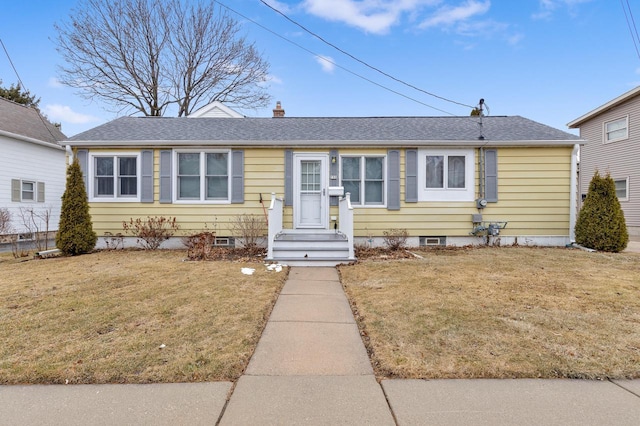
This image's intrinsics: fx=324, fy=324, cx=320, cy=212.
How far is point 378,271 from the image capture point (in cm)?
634

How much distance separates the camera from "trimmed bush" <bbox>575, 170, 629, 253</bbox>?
27.1ft

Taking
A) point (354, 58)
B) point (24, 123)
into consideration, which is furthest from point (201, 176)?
point (24, 123)

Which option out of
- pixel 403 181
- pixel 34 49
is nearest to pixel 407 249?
pixel 403 181

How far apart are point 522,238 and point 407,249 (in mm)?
3404

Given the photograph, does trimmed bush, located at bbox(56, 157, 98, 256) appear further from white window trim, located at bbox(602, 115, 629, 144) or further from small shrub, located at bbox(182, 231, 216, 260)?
white window trim, located at bbox(602, 115, 629, 144)

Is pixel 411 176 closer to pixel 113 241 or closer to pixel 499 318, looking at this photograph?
pixel 499 318

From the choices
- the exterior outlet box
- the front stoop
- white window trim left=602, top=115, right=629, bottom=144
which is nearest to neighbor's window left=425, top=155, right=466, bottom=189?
the exterior outlet box

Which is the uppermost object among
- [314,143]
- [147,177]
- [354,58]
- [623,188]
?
[354,58]

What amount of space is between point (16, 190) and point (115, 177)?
23.9 feet

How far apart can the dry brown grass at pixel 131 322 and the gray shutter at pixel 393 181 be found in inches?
167

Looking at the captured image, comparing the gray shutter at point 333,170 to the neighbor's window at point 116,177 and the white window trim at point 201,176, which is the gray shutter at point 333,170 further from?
the neighbor's window at point 116,177

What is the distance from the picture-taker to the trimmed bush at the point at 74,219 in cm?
830

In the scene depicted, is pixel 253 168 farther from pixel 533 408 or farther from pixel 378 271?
pixel 533 408

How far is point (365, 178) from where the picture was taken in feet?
30.6
